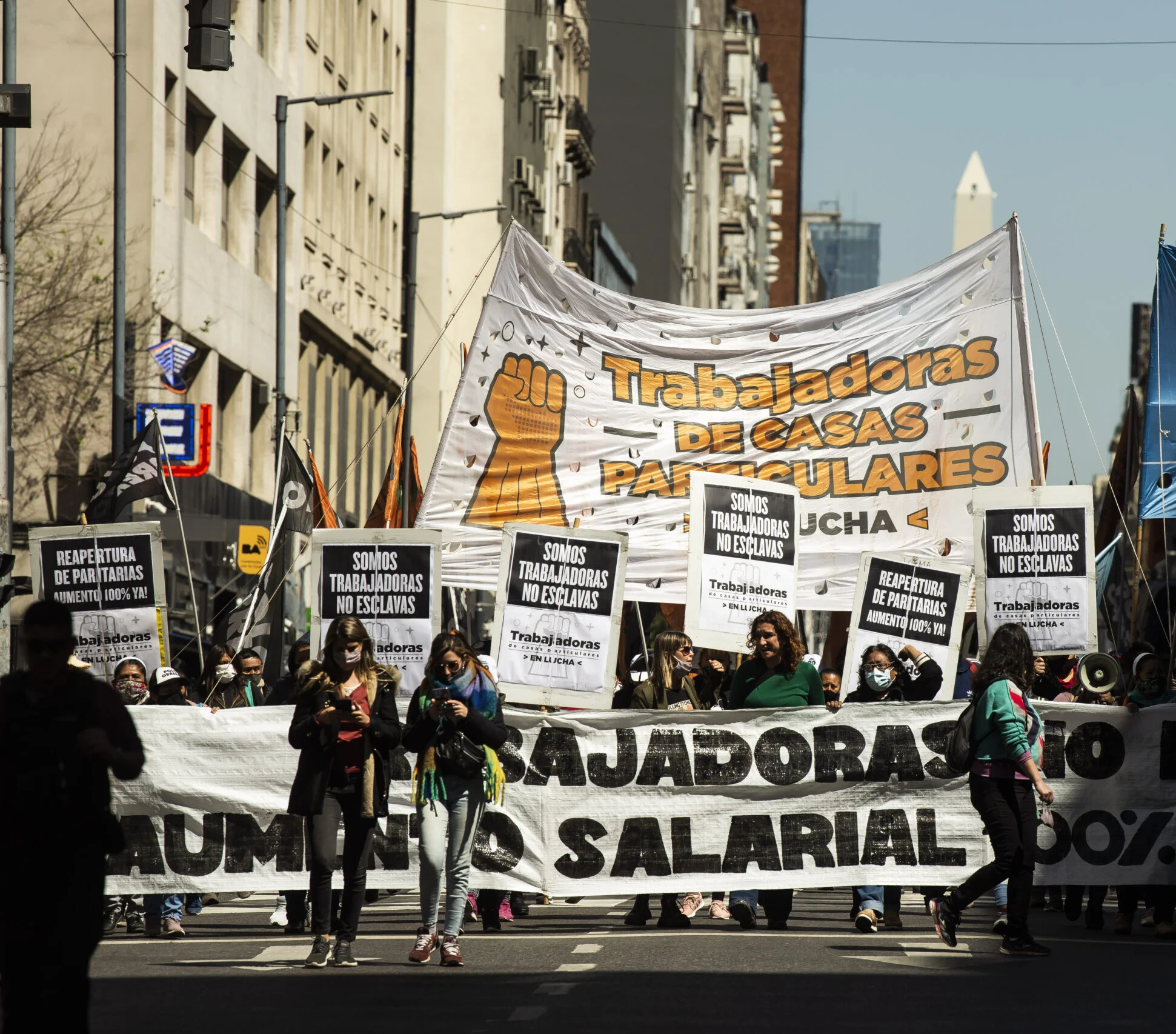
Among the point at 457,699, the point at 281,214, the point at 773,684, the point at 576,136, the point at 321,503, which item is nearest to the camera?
the point at 457,699

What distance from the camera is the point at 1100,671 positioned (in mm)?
16000

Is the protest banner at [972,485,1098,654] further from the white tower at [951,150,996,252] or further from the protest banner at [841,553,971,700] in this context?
the white tower at [951,150,996,252]

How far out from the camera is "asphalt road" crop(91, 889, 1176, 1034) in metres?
9.52

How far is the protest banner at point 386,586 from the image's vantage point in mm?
15625

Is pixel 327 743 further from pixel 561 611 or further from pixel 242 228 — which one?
pixel 242 228

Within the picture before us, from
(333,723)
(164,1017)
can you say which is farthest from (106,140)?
(164,1017)

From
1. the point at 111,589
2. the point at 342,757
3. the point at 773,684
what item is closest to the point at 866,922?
the point at 773,684

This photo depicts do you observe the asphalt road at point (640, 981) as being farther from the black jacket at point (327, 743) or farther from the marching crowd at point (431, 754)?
the black jacket at point (327, 743)

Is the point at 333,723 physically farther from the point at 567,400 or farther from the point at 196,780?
the point at 567,400

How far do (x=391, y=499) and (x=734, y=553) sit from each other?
6.04 m

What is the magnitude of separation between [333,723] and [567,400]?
583cm

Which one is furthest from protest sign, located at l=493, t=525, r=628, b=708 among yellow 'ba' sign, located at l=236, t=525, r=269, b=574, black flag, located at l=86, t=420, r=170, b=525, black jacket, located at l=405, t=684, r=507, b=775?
yellow 'ba' sign, located at l=236, t=525, r=269, b=574

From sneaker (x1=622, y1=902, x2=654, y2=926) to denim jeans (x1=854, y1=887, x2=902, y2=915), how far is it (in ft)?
4.04

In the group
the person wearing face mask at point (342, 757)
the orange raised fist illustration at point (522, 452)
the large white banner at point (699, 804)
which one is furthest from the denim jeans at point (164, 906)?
the orange raised fist illustration at point (522, 452)
